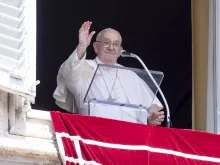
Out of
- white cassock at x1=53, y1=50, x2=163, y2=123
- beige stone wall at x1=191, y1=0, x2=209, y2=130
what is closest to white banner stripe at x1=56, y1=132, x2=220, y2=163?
white cassock at x1=53, y1=50, x2=163, y2=123

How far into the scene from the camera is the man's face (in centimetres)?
852

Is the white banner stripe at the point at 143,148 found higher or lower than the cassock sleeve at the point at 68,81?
lower

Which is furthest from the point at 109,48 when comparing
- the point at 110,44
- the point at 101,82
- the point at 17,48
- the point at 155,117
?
the point at 17,48

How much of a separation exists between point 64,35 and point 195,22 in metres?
0.89

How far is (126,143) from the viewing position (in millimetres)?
7652

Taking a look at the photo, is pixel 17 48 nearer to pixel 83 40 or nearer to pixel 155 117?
pixel 83 40

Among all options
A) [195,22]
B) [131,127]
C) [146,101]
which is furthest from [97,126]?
[195,22]

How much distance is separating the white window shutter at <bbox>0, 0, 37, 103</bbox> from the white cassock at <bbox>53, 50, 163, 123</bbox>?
72 cm

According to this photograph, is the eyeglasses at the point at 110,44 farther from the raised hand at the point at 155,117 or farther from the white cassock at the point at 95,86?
the raised hand at the point at 155,117

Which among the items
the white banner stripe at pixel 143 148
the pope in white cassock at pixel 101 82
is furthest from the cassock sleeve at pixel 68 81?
the white banner stripe at pixel 143 148

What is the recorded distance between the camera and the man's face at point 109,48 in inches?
336

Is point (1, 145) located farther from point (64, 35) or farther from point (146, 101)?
point (64, 35)

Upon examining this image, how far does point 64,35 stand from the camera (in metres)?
9.27

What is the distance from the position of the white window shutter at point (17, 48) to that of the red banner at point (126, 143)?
31 centimetres
